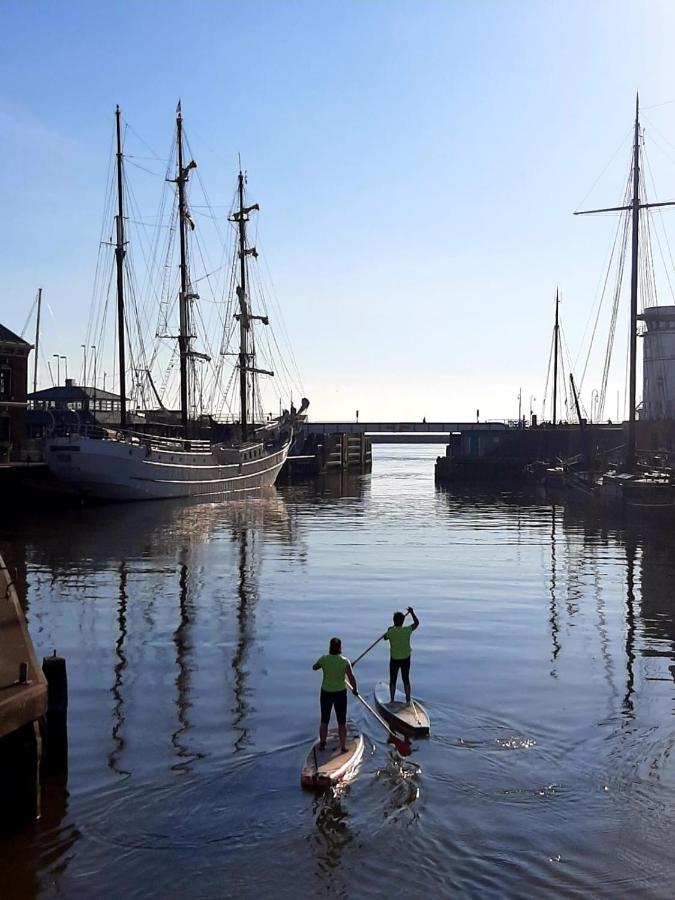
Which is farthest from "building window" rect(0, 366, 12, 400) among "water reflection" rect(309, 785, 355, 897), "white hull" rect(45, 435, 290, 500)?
"water reflection" rect(309, 785, 355, 897)

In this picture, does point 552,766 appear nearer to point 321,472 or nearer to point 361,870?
point 361,870

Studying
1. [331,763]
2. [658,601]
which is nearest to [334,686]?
[331,763]

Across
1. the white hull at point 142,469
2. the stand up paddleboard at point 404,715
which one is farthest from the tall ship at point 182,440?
the stand up paddleboard at point 404,715

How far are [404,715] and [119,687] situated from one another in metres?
5.43

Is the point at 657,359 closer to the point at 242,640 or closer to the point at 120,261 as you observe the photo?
the point at 120,261

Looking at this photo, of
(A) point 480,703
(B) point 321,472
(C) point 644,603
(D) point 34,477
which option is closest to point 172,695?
(A) point 480,703

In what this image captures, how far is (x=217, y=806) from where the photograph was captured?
449 inches

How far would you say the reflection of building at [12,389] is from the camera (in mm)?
63719

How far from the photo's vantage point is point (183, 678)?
1744cm

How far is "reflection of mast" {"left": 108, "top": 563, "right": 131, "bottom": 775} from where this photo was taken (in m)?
13.1

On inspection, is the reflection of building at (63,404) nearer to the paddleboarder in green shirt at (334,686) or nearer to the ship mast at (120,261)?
the ship mast at (120,261)

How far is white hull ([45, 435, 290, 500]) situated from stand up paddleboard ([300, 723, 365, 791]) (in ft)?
154

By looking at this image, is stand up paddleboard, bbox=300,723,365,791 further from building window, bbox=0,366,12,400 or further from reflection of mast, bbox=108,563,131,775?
building window, bbox=0,366,12,400

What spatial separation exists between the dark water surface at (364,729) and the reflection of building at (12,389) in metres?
33.0
